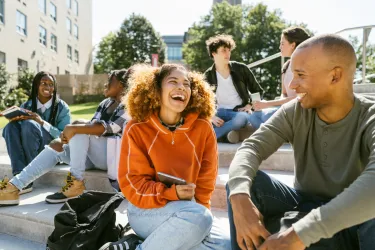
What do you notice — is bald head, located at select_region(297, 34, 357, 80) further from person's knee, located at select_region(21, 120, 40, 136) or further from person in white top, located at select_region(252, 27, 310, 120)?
person's knee, located at select_region(21, 120, 40, 136)

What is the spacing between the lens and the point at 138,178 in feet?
6.91

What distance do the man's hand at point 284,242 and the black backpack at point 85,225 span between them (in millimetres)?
1214

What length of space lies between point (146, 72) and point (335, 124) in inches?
50.7

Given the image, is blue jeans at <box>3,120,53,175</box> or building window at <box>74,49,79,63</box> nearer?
blue jeans at <box>3,120,53,175</box>

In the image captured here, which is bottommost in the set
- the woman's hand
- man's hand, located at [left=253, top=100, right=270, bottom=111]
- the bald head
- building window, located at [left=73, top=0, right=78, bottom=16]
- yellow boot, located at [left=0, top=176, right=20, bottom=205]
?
yellow boot, located at [left=0, top=176, right=20, bottom=205]

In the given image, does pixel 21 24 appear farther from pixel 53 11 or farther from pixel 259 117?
pixel 259 117

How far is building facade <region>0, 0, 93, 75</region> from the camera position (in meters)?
19.9

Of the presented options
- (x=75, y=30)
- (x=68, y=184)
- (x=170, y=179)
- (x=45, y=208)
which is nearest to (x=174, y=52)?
(x=75, y=30)

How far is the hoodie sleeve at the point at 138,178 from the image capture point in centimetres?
201

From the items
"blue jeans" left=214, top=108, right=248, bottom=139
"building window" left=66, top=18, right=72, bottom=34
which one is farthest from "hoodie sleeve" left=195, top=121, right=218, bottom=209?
"building window" left=66, top=18, right=72, bottom=34

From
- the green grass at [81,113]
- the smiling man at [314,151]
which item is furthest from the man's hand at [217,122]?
the green grass at [81,113]

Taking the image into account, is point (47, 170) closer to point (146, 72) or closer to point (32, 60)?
point (146, 72)

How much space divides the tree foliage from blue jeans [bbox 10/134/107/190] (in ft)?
74.6

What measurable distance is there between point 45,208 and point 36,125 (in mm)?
1015
